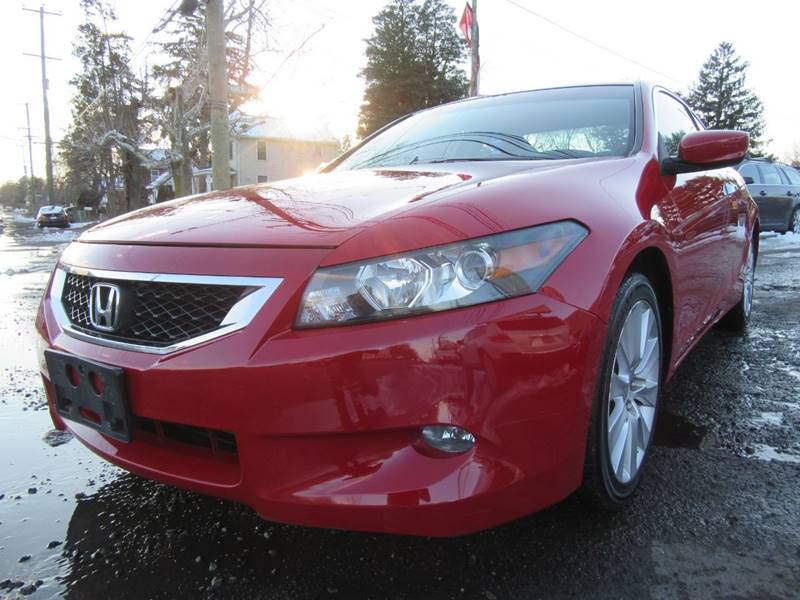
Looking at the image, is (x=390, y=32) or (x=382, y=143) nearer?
(x=382, y=143)

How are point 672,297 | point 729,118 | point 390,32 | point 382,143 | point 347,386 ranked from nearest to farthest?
point 347,386
point 672,297
point 382,143
point 390,32
point 729,118

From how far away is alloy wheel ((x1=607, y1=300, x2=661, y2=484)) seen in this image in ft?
6.13

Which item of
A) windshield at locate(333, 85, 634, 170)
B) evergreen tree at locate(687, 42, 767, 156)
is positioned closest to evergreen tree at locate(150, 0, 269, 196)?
windshield at locate(333, 85, 634, 170)

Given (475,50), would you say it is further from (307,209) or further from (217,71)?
(307,209)

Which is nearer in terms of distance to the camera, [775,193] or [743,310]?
[743,310]

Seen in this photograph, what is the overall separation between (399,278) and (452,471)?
0.48m

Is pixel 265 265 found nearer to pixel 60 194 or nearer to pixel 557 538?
pixel 557 538

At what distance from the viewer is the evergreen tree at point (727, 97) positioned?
146 ft

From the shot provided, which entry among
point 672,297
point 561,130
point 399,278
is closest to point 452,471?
point 399,278

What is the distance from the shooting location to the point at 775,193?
37.4 feet

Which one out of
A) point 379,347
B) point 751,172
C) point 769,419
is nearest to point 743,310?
point 769,419

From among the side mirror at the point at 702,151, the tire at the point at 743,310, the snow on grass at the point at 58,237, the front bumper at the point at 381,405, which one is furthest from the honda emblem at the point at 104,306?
the snow on grass at the point at 58,237

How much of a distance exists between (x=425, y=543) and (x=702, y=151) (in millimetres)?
1859

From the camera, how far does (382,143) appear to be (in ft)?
10.8
